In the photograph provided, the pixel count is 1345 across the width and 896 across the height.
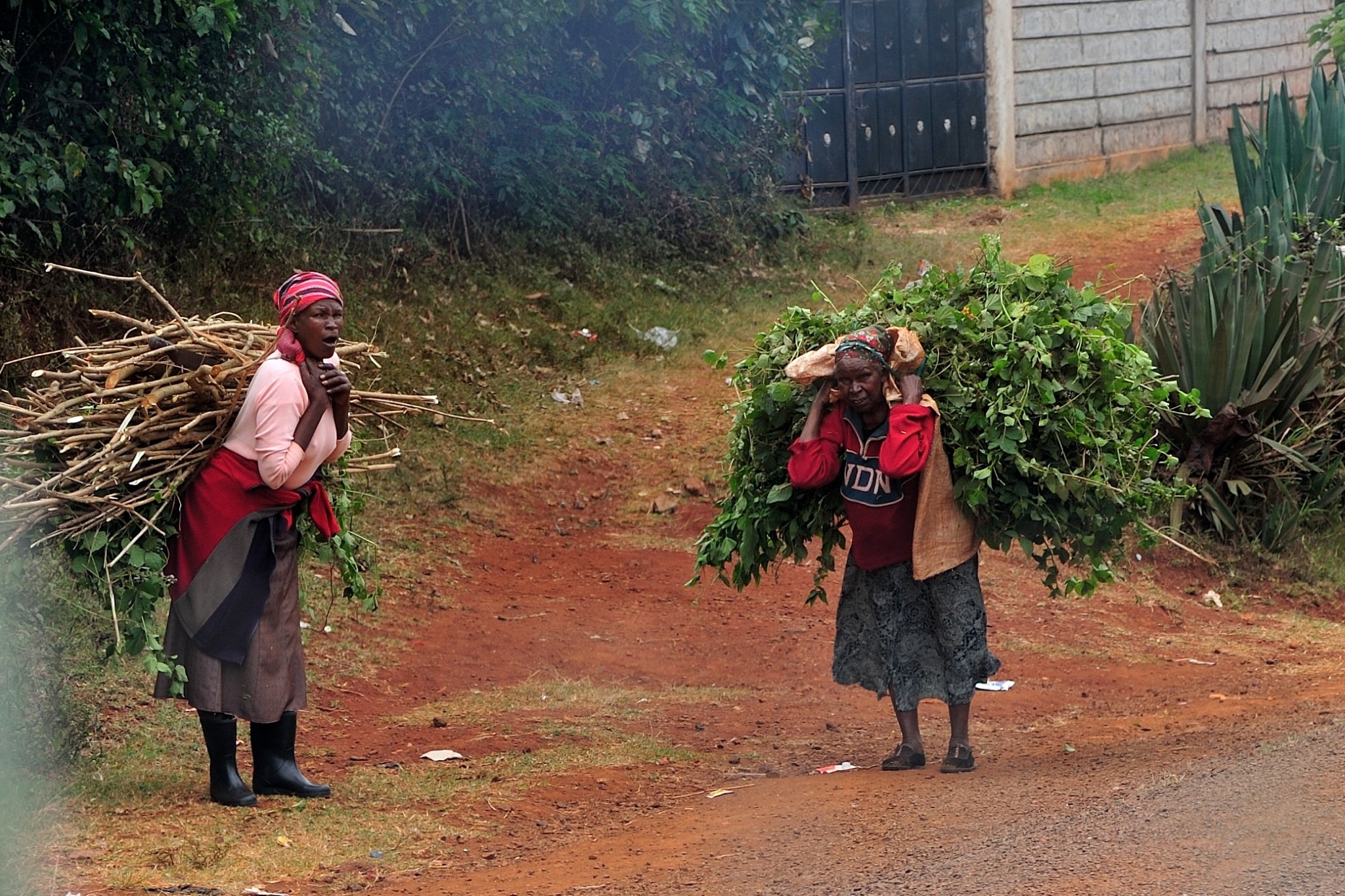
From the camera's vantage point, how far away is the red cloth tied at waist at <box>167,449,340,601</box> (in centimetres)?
476

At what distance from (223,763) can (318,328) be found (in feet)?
4.62

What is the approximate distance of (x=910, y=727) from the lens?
17.2ft

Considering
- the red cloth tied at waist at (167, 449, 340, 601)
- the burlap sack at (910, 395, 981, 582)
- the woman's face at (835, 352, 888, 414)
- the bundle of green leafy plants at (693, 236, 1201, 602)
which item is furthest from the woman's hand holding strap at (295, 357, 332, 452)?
the burlap sack at (910, 395, 981, 582)

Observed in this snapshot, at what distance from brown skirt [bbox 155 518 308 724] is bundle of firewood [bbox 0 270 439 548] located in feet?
1.29

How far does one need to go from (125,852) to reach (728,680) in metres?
3.36

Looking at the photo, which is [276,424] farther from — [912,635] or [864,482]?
[912,635]

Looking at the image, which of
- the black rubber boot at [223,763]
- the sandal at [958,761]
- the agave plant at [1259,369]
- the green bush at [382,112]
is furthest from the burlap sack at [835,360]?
the green bush at [382,112]

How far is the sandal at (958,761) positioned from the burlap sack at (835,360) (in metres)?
1.25

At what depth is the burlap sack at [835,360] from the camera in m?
5.00

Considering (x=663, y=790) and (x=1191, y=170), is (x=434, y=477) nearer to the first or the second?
(x=663, y=790)

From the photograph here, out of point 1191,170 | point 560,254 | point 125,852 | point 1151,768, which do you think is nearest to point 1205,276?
point 1151,768

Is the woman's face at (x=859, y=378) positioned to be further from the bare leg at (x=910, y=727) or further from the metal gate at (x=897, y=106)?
the metal gate at (x=897, y=106)

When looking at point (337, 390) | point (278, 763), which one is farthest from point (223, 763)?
point (337, 390)

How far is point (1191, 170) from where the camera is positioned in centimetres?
1725
